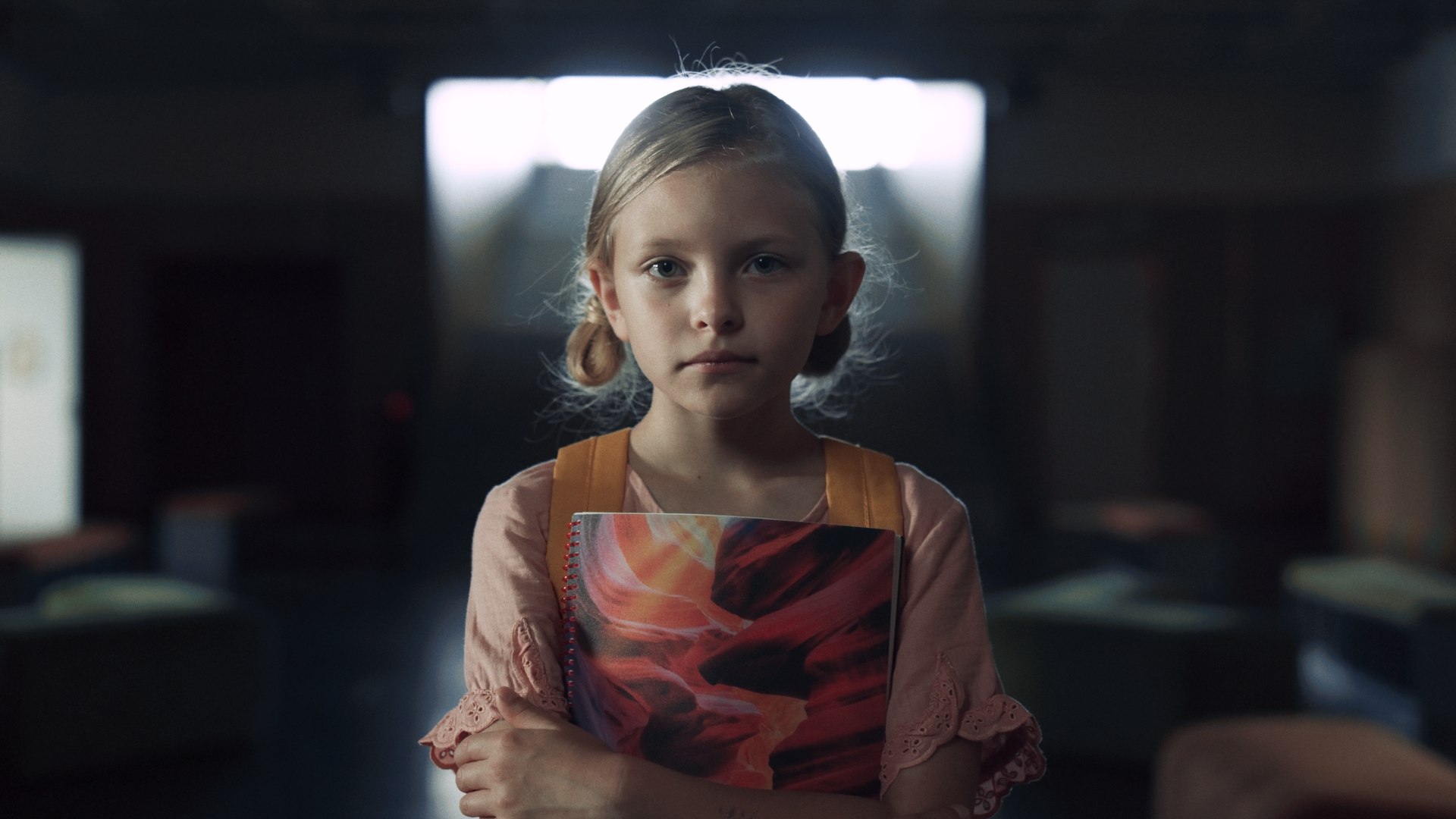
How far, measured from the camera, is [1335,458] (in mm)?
7891

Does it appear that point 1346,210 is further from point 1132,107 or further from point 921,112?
point 921,112

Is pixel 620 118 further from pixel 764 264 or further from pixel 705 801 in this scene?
pixel 705 801

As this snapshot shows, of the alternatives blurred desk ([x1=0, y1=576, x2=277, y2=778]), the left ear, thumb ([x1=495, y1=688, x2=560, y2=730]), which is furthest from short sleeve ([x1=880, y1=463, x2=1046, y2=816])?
blurred desk ([x1=0, y1=576, x2=277, y2=778])

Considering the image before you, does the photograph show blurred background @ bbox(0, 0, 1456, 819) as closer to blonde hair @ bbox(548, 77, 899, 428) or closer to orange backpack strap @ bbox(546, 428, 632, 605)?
blonde hair @ bbox(548, 77, 899, 428)

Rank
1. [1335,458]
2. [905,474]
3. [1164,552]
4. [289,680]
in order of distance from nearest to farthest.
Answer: [905,474], [289,680], [1164,552], [1335,458]

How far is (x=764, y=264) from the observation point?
68 cm

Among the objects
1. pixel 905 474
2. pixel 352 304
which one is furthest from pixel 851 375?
pixel 352 304

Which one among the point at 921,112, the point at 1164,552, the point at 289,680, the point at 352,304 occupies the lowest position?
the point at 289,680

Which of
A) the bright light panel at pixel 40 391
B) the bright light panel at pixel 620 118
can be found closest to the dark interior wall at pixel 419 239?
the bright light panel at pixel 40 391

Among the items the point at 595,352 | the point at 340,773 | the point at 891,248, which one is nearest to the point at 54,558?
the point at 340,773

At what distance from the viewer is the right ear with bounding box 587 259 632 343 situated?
0.73 metres

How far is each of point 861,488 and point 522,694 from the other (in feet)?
0.89

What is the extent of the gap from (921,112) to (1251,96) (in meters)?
2.65

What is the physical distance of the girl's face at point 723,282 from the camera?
666 mm
